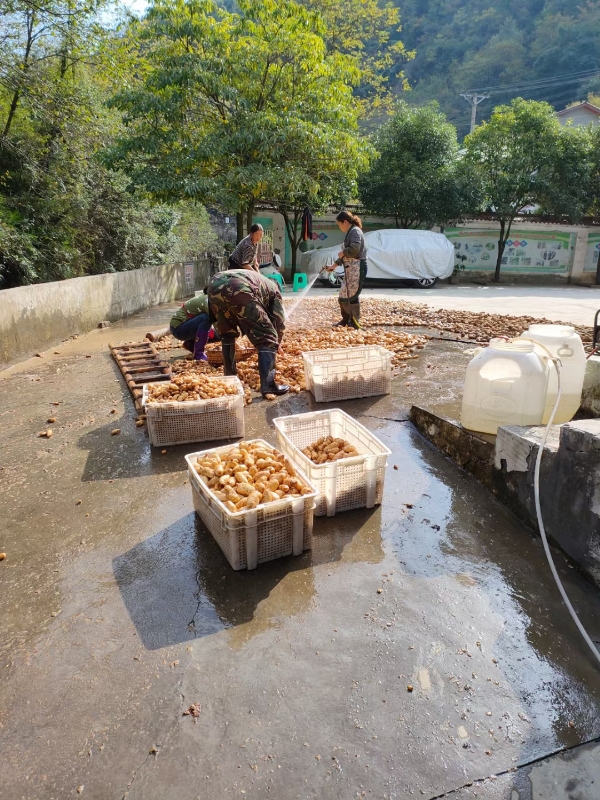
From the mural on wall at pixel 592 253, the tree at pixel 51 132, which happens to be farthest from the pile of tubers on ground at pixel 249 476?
the mural on wall at pixel 592 253

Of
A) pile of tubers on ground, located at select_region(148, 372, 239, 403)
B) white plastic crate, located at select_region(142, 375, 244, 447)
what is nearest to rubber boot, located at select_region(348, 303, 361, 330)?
pile of tubers on ground, located at select_region(148, 372, 239, 403)

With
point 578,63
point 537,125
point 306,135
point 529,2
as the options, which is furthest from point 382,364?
point 529,2

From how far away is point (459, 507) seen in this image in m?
3.29

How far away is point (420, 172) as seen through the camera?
744 inches

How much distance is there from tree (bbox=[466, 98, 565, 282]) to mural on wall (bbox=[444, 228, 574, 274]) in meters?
0.90

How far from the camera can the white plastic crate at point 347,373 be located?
505cm

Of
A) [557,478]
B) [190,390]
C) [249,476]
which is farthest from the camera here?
[190,390]

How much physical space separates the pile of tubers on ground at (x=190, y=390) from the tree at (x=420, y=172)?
1697 cm

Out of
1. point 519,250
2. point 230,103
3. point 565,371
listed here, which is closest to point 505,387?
point 565,371

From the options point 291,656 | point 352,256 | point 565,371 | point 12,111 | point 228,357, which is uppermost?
point 12,111

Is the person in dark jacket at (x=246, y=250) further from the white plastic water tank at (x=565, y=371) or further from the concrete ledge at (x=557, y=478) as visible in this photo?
the concrete ledge at (x=557, y=478)

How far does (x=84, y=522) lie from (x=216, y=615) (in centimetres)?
121

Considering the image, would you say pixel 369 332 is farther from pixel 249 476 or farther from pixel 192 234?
pixel 192 234

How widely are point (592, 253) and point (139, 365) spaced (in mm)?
21468
